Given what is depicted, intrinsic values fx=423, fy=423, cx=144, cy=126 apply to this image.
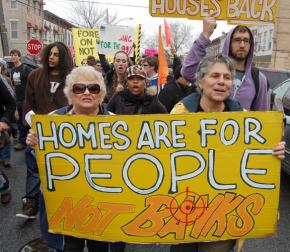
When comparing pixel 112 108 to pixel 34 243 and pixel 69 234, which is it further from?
pixel 69 234

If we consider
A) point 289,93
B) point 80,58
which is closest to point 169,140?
point 289,93

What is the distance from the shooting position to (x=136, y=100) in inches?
160

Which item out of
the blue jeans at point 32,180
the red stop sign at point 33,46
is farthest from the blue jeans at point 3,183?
the red stop sign at point 33,46

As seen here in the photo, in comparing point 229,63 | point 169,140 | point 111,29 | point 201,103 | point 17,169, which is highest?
point 111,29

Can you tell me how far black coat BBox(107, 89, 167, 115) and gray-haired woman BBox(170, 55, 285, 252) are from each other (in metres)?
1.35

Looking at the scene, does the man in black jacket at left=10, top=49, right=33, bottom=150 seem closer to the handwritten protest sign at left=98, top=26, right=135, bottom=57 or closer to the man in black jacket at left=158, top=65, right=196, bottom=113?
the man in black jacket at left=158, top=65, right=196, bottom=113

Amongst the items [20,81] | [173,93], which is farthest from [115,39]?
[173,93]

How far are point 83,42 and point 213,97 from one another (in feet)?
33.3

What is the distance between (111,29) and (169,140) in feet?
33.1

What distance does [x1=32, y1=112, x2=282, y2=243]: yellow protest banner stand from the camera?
2.50 metres

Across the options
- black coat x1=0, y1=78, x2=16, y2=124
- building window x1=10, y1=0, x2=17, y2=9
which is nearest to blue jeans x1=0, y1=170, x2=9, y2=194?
black coat x1=0, y1=78, x2=16, y2=124

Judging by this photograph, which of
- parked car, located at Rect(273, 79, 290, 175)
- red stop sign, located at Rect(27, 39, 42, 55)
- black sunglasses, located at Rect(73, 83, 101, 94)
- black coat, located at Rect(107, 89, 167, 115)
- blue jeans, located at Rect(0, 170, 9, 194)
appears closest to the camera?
black sunglasses, located at Rect(73, 83, 101, 94)

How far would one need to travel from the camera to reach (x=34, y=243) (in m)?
3.80

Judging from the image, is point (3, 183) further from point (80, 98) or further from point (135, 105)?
point (80, 98)
